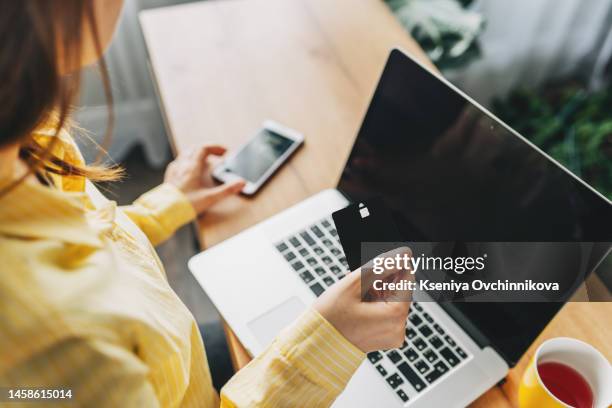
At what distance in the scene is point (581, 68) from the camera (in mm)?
1688

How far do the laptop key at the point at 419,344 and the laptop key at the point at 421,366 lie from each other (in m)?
0.02

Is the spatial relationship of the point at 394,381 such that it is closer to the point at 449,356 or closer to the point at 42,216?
the point at 449,356

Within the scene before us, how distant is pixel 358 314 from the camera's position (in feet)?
1.77

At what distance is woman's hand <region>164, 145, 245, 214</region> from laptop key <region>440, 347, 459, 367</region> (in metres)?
0.39

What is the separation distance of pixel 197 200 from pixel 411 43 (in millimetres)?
575

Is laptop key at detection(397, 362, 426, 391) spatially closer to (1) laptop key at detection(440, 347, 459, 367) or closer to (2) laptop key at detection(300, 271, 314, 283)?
(1) laptop key at detection(440, 347, 459, 367)

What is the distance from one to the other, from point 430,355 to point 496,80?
4.18 ft

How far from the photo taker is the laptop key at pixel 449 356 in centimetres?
62

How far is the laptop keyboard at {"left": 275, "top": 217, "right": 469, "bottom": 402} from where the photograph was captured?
1.97 ft

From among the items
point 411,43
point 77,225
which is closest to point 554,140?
point 411,43

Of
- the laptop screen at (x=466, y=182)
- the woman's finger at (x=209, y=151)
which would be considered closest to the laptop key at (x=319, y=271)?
the laptop screen at (x=466, y=182)

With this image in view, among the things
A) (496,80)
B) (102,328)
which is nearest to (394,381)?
(102,328)

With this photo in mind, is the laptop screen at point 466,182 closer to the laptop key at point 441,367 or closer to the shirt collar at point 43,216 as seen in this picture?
the laptop key at point 441,367

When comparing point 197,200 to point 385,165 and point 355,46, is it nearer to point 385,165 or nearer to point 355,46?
point 385,165
